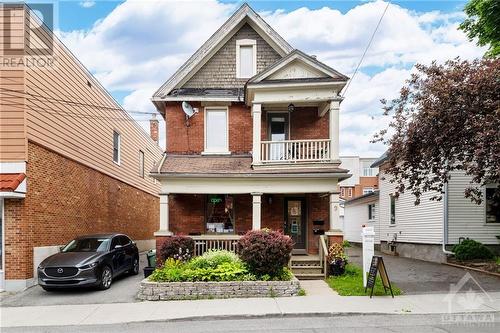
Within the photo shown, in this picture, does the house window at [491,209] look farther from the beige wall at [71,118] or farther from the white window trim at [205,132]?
the beige wall at [71,118]

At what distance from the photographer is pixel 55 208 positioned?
47.7 feet

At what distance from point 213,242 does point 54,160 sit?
19.7ft

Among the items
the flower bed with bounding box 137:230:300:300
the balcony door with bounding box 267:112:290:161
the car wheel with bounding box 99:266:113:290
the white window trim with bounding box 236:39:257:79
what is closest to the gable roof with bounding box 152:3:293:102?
the white window trim with bounding box 236:39:257:79

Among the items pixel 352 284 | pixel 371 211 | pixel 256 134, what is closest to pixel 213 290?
pixel 352 284

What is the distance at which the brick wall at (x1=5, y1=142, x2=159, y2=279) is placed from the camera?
12328 mm

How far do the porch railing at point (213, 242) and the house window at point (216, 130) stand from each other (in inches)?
158

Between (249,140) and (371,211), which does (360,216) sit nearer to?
(371,211)

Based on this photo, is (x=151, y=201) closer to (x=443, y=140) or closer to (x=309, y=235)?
(x=309, y=235)

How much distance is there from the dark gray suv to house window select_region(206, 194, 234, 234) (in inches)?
129

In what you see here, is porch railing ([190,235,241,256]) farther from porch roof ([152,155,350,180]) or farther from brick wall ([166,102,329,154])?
brick wall ([166,102,329,154])

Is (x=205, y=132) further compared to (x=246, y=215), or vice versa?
(x=205, y=132)

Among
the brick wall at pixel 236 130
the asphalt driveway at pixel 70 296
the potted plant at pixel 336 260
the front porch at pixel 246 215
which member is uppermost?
the brick wall at pixel 236 130

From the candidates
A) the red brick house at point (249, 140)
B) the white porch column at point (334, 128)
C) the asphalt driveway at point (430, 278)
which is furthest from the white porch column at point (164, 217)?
the asphalt driveway at point (430, 278)

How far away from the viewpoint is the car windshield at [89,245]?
13.1 meters
